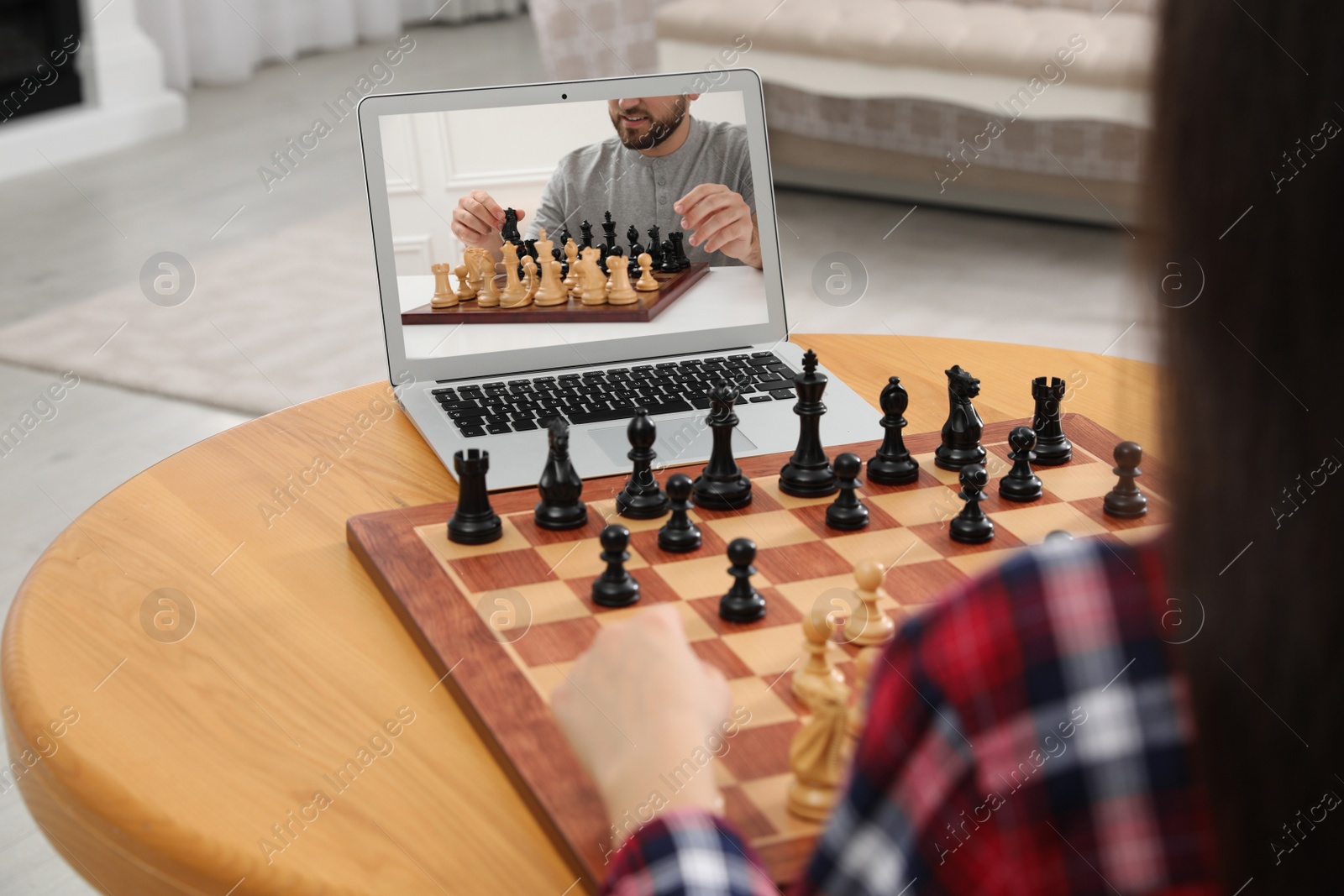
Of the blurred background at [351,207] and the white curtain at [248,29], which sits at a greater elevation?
the white curtain at [248,29]

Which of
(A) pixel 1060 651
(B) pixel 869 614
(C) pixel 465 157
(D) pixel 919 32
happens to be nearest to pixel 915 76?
(D) pixel 919 32

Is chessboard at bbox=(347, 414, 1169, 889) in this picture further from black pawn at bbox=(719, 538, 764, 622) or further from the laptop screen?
the laptop screen

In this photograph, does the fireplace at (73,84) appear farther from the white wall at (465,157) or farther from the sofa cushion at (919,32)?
the white wall at (465,157)

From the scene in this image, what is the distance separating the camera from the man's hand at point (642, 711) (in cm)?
70

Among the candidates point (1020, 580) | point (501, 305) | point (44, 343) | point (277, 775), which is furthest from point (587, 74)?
point (1020, 580)

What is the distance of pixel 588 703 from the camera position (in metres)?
0.76

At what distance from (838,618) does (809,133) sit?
3.26 metres

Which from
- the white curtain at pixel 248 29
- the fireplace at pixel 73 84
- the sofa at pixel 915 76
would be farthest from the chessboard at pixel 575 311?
the white curtain at pixel 248 29

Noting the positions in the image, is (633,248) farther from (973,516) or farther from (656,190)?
(973,516)

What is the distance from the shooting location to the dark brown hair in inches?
12.5

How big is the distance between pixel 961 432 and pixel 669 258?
405 millimetres

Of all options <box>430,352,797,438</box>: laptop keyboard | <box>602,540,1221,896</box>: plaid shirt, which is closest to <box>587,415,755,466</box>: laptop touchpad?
<box>430,352,797,438</box>: laptop keyboard

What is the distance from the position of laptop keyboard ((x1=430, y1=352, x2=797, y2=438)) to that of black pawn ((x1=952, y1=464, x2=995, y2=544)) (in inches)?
12.0

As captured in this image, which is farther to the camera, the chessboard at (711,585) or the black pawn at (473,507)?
the black pawn at (473,507)
